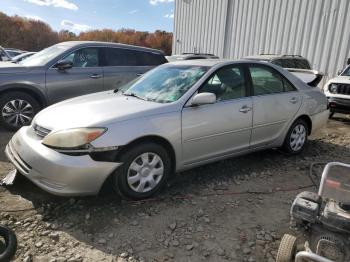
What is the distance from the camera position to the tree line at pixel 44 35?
44969 mm

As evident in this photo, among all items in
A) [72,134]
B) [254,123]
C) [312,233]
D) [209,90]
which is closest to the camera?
[312,233]

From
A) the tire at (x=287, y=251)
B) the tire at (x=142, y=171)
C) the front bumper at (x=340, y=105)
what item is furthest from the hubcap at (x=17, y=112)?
the front bumper at (x=340, y=105)

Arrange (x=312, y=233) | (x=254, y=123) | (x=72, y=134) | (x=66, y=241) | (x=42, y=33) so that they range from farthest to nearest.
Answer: (x=42, y=33) → (x=254, y=123) → (x=72, y=134) → (x=66, y=241) → (x=312, y=233)

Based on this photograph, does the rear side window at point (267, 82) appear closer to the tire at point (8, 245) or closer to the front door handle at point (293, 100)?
the front door handle at point (293, 100)

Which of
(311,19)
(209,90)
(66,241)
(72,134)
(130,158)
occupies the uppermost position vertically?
(311,19)

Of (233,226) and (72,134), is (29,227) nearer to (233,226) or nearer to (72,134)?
(72,134)

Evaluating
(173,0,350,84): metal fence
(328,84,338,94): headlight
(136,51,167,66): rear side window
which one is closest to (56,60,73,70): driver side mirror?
(136,51,167,66): rear side window

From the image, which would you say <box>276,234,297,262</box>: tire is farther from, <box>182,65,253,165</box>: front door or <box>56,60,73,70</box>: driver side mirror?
<box>56,60,73,70</box>: driver side mirror

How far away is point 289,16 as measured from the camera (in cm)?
1288

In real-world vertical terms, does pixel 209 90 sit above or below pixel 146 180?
above

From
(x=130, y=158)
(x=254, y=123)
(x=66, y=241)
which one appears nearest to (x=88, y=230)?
(x=66, y=241)

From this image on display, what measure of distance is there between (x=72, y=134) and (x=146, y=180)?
90 centimetres

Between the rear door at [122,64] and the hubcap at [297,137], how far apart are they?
356 centimetres

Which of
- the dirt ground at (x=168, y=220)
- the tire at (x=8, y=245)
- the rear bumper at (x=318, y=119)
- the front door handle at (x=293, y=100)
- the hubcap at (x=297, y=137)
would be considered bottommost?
the dirt ground at (x=168, y=220)
